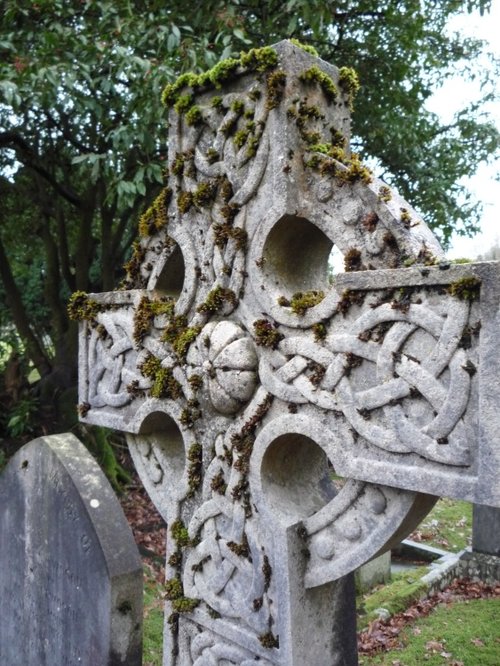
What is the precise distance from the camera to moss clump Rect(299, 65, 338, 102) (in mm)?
2564

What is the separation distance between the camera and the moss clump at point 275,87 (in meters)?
2.53

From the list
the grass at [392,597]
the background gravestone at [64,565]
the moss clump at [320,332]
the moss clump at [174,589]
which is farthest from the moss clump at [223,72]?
the grass at [392,597]

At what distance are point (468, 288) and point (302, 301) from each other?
721 millimetres

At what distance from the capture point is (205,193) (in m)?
2.85

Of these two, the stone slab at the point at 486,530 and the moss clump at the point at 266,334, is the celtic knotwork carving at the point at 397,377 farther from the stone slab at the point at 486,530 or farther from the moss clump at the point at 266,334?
the stone slab at the point at 486,530

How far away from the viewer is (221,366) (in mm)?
2670

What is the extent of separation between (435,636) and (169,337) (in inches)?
142

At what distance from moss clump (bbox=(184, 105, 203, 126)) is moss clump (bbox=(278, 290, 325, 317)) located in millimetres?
1010

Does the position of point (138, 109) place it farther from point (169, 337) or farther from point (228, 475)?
point (228, 475)

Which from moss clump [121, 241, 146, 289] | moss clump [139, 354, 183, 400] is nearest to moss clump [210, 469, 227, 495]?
moss clump [139, 354, 183, 400]

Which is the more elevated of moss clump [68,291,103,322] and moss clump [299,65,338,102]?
moss clump [299,65,338,102]

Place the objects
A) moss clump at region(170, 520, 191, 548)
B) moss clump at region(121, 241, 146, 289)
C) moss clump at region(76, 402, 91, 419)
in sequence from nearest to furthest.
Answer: moss clump at region(170, 520, 191, 548)
moss clump at region(121, 241, 146, 289)
moss clump at region(76, 402, 91, 419)

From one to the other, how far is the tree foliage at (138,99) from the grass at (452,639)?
3.96 metres

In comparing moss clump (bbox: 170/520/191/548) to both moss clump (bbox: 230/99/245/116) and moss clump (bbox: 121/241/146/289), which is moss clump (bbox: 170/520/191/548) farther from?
moss clump (bbox: 230/99/245/116)
